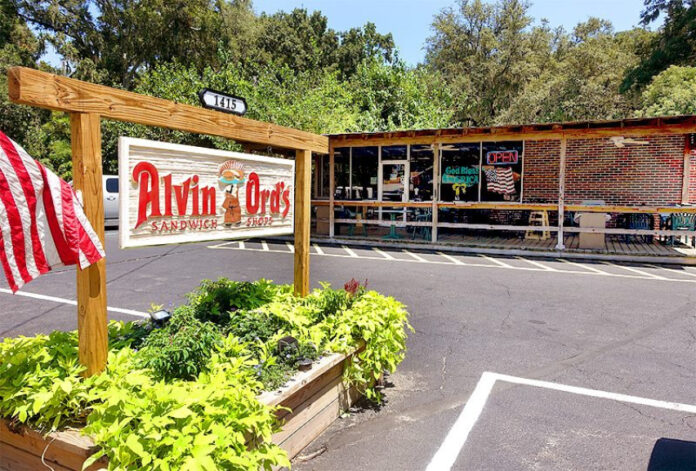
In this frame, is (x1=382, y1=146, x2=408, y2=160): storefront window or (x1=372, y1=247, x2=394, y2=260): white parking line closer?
(x1=372, y1=247, x2=394, y2=260): white parking line

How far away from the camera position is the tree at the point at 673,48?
80.8ft

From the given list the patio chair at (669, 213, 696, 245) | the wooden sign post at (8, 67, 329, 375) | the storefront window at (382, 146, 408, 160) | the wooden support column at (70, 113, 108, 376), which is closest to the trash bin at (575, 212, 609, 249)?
the patio chair at (669, 213, 696, 245)

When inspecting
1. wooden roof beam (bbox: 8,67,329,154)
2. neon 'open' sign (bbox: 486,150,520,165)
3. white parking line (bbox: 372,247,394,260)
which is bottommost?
white parking line (bbox: 372,247,394,260)

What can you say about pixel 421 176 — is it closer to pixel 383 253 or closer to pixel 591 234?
pixel 383 253

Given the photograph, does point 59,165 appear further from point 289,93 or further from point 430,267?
point 430,267

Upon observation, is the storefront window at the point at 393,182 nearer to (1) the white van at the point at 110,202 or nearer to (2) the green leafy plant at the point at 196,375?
(1) the white van at the point at 110,202

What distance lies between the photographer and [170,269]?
9.78 m

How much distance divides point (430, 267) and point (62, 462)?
342 inches

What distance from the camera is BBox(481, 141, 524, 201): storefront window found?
A: 50.7 ft

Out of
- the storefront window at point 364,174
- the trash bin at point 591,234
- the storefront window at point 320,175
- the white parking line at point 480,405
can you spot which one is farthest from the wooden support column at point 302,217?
the storefront window at point 320,175

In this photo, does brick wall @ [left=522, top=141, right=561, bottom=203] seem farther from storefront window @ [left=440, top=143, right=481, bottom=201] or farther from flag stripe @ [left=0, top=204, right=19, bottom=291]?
flag stripe @ [left=0, top=204, right=19, bottom=291]

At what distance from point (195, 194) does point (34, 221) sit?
1148 millimetres

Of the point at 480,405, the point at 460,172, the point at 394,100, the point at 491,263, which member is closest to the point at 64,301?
the point at 480,405

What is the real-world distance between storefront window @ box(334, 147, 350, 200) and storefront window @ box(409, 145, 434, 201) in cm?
249
